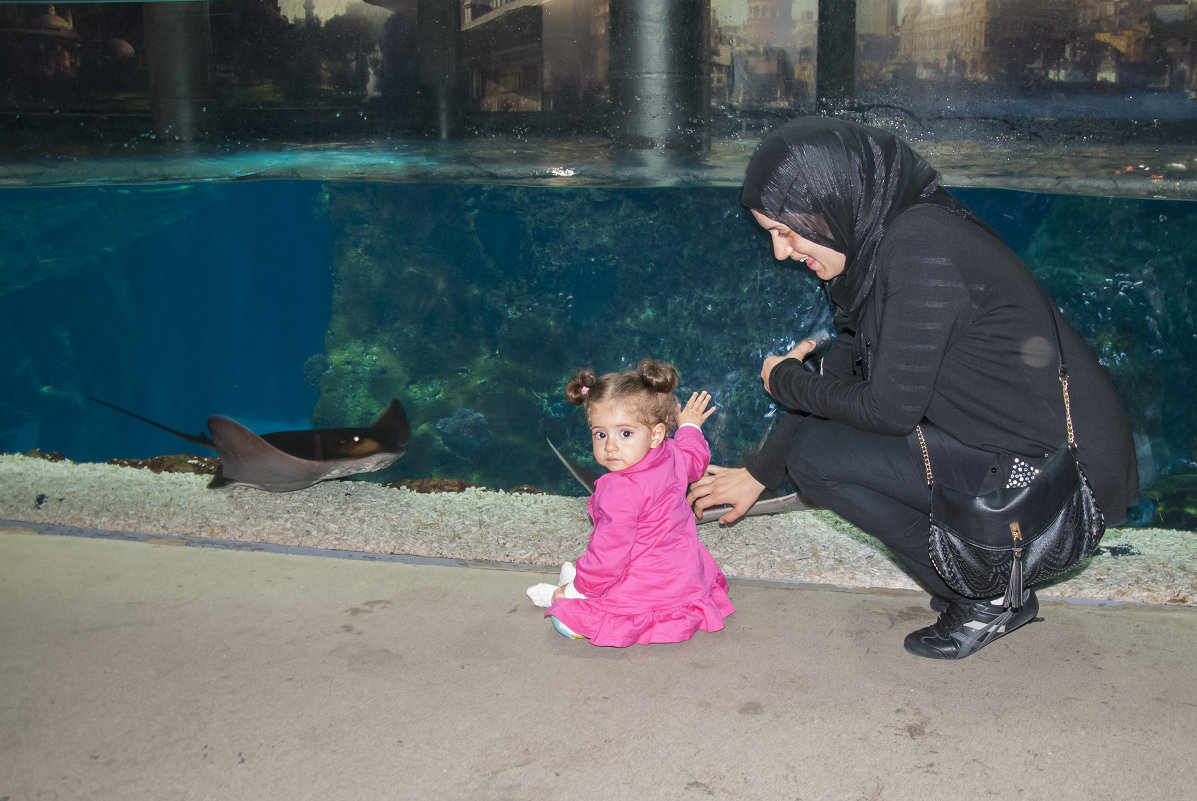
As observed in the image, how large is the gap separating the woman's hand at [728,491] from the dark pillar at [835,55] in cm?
266

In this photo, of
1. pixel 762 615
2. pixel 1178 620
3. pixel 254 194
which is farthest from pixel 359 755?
pixel 254 194

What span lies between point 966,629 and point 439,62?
13.3 feet

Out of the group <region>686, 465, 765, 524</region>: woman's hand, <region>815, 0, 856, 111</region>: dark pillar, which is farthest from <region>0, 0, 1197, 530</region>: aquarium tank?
<region>686, 465, 765, 524</region>: woman's hand

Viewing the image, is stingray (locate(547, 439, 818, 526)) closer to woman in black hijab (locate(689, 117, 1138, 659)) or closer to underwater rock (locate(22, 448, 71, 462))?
woman in black hijab (locate(689, 117, 1138, 659))

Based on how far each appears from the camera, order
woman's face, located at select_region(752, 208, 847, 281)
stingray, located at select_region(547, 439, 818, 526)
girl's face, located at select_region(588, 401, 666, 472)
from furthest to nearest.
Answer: stingray, located at select_region(547, 439, 818, 526)
girl's face, located at select_region(588, 401, 666, 472)
woman's face, located at select_region(752, 208, 847, 281)

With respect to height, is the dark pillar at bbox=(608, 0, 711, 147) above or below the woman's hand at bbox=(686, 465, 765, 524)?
above

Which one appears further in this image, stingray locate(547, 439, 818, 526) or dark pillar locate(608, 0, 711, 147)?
dark pillar locate(608, 0, 711, 147)

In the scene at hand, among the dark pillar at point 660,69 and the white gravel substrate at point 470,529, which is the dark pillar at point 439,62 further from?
the white gravel substrate at point 470,529

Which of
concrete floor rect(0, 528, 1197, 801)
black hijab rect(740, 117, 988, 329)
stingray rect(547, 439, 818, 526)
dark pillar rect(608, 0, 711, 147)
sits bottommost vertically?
concrete floor rect(0, 528, 1197, 801)

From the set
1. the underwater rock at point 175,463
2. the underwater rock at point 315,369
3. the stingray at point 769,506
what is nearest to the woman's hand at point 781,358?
the stingray at point 769,506

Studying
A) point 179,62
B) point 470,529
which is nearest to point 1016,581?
point 470,529

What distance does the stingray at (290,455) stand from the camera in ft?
12.8

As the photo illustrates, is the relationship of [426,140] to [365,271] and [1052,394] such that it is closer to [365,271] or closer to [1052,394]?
[365,271]

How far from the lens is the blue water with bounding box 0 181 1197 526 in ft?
14.1
